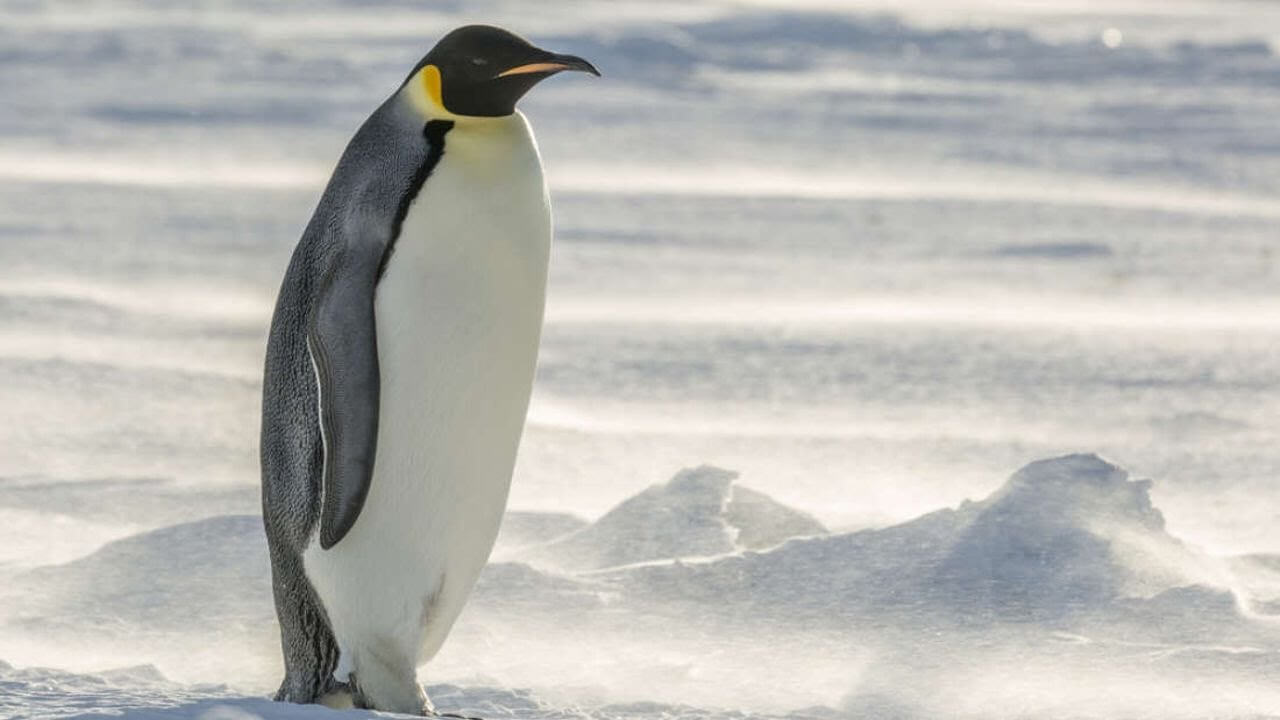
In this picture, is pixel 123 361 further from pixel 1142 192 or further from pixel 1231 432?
pixel 1142 192

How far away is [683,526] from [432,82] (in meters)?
0.97

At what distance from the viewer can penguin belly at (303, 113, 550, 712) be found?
7.21 feet

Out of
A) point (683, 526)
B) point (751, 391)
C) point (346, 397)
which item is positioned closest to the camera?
point (346, 397)

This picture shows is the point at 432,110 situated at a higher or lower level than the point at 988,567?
higher

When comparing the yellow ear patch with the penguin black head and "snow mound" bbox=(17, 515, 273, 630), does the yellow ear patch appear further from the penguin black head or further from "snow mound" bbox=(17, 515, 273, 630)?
"snow mound" bbox=(17, 515, 273, 630)

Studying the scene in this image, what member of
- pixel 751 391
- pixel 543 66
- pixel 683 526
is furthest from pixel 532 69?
pixel 751 391

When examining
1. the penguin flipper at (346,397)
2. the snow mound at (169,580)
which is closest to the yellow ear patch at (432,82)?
the penguin flipper at (346,397)

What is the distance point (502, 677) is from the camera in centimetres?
248

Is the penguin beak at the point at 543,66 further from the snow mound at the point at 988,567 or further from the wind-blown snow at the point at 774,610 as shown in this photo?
the snow mound at the point at 988,567

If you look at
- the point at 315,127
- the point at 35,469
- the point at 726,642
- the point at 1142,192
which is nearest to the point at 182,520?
the point at 35,469

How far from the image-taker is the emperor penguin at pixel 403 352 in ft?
7.12

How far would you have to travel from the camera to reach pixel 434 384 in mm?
2229

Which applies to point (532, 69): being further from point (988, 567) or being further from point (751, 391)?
point (751, 391)

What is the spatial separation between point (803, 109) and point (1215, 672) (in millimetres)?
6401
